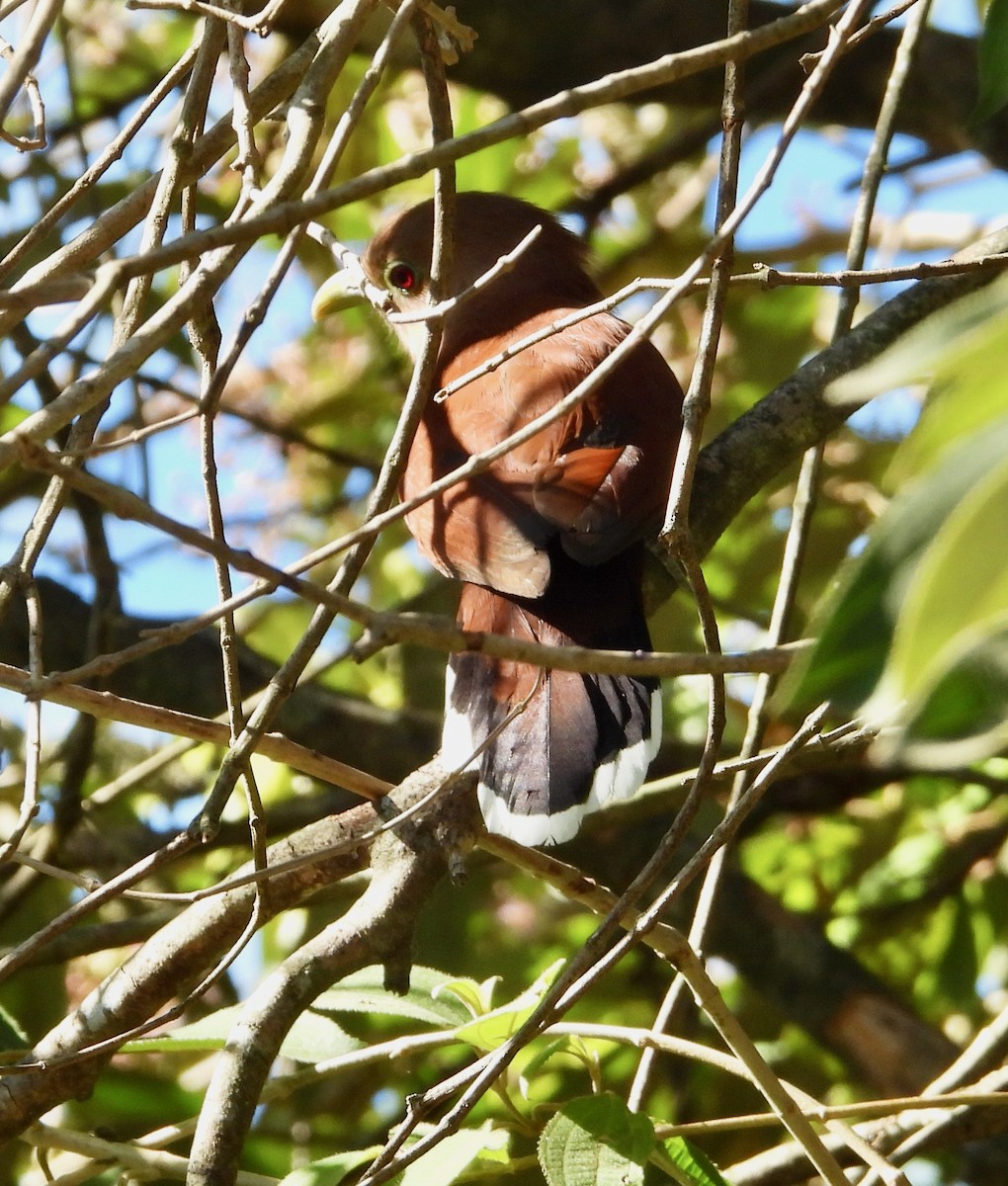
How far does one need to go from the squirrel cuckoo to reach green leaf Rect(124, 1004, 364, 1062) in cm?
50

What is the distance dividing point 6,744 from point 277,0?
290 centimetres

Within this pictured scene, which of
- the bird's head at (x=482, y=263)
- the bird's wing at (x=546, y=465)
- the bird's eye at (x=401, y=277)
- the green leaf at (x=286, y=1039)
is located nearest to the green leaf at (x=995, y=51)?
the bird's wing at (x=546, y=465)

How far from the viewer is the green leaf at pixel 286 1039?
2180 millimetres

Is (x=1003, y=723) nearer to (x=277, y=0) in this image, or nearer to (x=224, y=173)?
(x=277, y=0)

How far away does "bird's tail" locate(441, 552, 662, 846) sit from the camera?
2691 mm

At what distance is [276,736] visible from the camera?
1723 mm

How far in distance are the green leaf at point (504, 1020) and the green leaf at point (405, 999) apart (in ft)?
0.51

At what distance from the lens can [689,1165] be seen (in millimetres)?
1954

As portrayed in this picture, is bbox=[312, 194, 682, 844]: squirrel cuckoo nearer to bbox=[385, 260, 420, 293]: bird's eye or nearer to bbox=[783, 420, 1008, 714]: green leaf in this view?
bbox=[385, 260, 420, 293]: bird's eye

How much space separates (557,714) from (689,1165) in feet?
3.38

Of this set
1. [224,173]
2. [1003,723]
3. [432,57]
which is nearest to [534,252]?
[224,173]

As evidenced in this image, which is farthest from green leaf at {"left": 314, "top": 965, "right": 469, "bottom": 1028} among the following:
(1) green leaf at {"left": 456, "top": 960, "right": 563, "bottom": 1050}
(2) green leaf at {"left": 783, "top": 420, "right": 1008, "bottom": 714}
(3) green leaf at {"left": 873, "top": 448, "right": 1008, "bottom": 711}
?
(3) green leaf at {"left": 873, "top": 448, "right": 1008, "bottom": 711}

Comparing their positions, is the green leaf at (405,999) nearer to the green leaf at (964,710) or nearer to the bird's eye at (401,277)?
the green leaf at (964,710)

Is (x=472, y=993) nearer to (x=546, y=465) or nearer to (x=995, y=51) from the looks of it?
(x=546, y=465)
